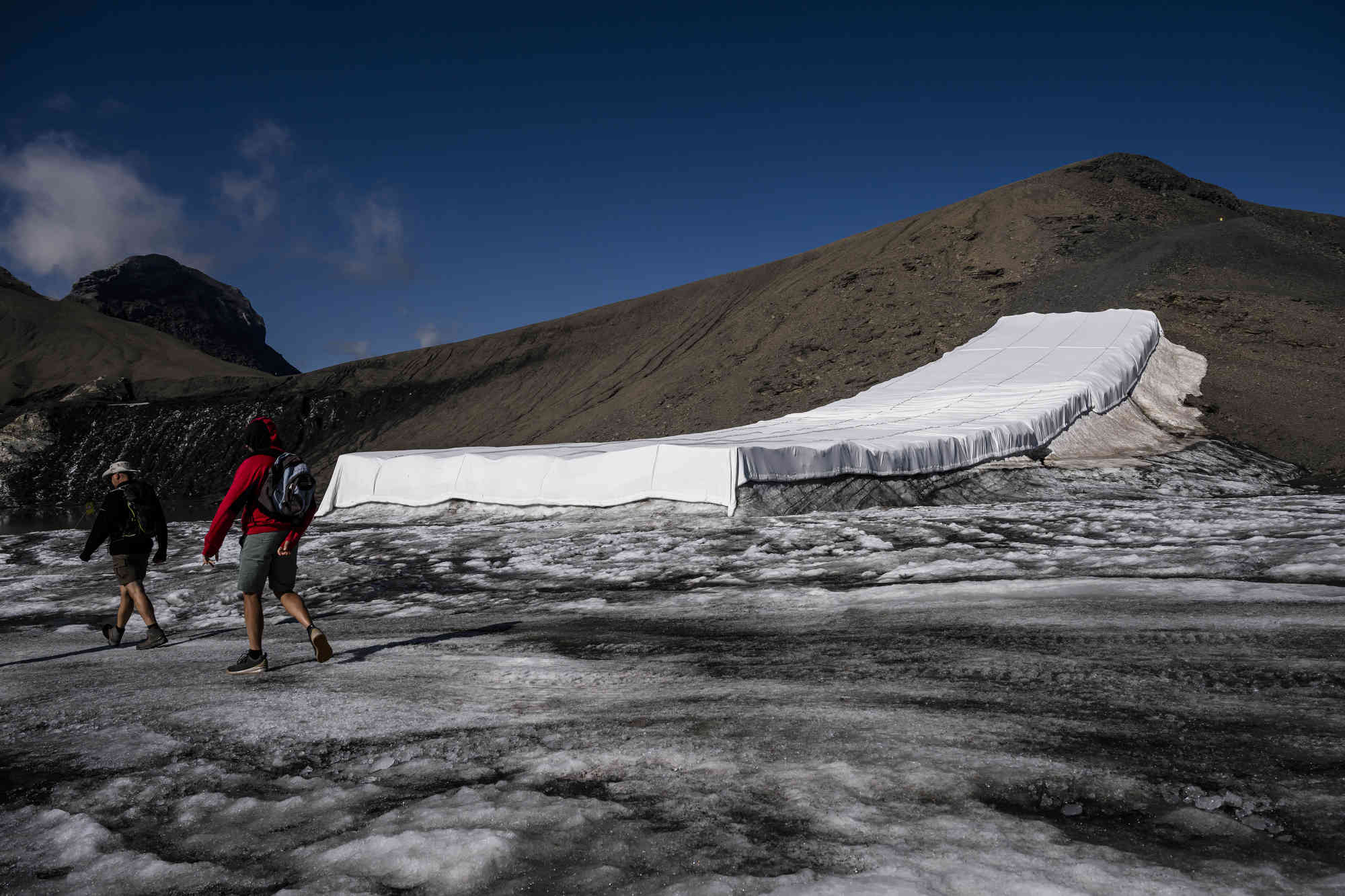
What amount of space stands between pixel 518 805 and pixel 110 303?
145 metres

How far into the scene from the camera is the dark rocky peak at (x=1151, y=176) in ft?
140

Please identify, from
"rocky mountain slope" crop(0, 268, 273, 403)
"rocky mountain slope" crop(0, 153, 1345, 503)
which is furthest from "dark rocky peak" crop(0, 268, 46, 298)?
"rocky mountain slope" crop(0, 153, 1345, 503)

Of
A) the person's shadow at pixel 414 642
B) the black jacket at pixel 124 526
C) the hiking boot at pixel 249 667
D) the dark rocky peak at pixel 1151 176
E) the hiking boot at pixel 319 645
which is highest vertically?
the dark rocky peak at pixel 1151 176

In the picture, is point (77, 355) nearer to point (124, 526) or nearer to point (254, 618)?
point (124, 526)

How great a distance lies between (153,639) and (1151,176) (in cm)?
4857

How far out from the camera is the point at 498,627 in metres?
7.16

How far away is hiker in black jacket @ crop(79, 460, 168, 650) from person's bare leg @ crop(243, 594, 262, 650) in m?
1.69

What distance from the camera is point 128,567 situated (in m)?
6.99

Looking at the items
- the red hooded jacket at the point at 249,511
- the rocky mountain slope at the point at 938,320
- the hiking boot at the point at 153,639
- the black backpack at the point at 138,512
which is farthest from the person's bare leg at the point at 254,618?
the rocky mountain slope at the point at 938,320

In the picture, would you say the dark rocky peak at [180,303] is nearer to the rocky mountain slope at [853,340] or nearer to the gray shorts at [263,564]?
the rocky mountain slope at [853,340]

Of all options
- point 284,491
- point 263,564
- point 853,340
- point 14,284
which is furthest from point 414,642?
point 14,284

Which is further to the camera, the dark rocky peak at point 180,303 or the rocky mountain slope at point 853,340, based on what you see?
the dark rocky peak at point 180,303

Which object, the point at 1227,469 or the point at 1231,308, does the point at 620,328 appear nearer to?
the point at 1231,308

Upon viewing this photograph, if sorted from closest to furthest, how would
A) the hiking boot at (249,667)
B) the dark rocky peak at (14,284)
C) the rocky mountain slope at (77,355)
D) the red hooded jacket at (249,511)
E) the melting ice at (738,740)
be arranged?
the melting ice at (738,740)
the red hooded jacket at (249,511)
the hiking boot at (249,667)
the rocky mountain slope at (77,355)
the dark rocky peak at (14,284)
